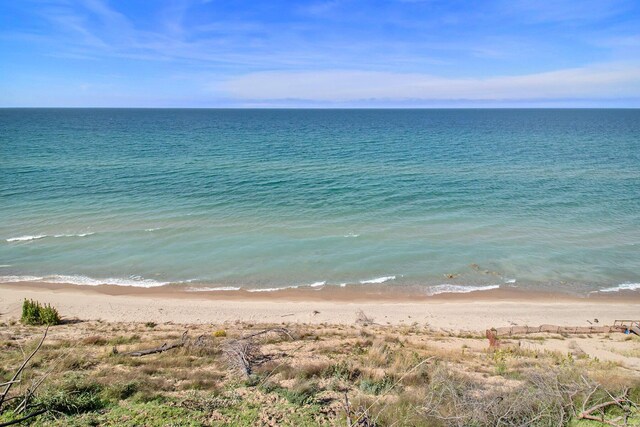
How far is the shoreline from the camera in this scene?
1645cm

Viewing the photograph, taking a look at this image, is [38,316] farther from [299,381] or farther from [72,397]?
[299,381]

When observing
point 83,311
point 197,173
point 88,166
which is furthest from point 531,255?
point 88,166

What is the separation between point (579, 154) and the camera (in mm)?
58812

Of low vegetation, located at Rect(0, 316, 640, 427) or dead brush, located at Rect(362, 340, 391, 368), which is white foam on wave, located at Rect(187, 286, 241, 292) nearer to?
low vegetation, located at Rect(0, 316, 640, 427)

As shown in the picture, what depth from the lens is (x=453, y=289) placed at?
64.4ft

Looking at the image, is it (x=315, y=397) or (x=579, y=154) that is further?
(x=579, y=154)

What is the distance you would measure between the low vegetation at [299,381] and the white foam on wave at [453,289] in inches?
220

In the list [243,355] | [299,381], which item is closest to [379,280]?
[243,355]

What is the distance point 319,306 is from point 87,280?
12.0 metres

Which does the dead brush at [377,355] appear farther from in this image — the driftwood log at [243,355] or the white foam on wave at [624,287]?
the white foam on wave at [624,287]

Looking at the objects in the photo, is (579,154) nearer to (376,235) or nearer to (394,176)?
(394,176)

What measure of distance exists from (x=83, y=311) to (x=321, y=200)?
19.7m

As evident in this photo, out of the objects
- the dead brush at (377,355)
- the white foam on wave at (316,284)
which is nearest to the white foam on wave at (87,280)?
the white foam on wave at (316,284)

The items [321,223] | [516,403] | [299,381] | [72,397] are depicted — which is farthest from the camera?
[321,223]
